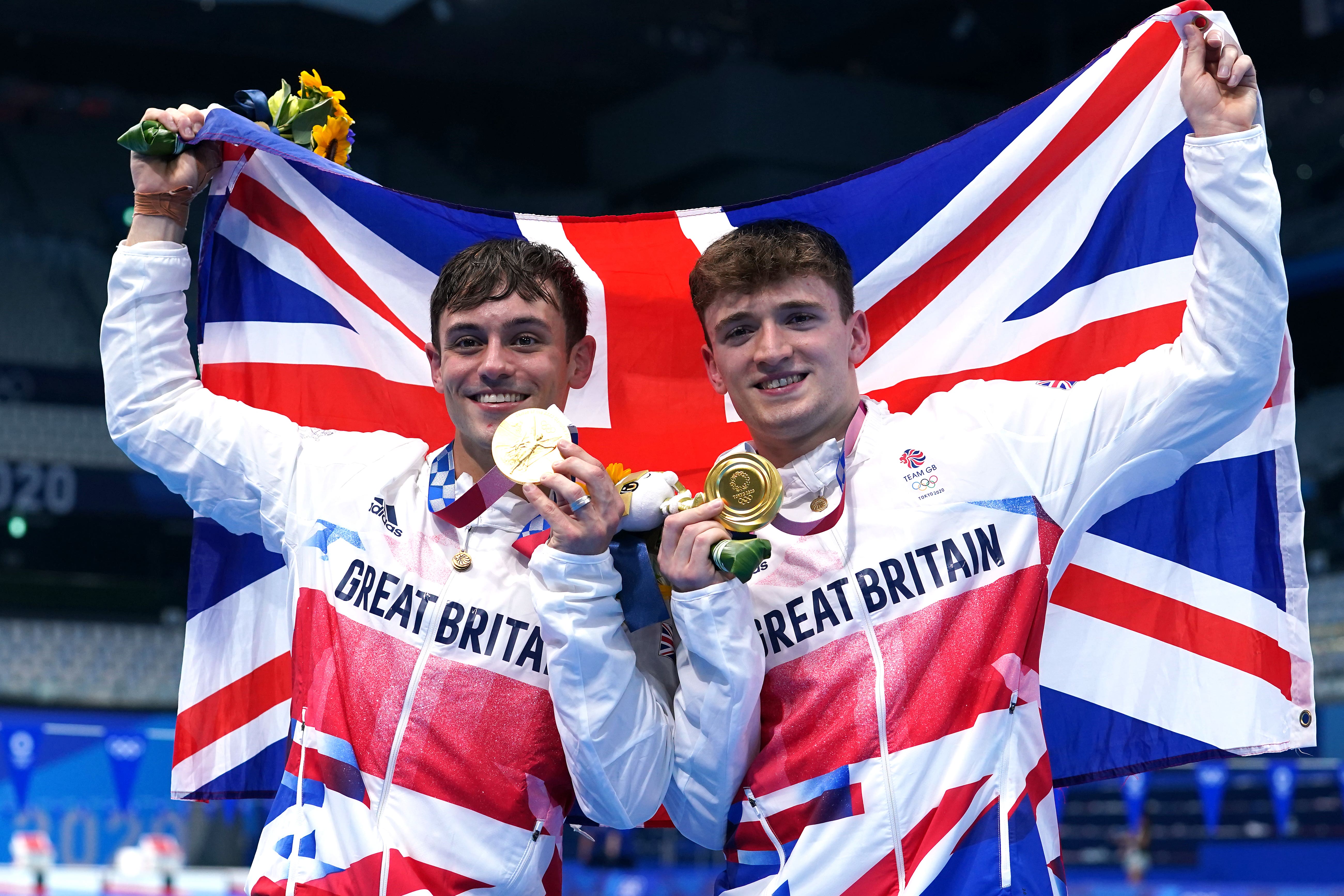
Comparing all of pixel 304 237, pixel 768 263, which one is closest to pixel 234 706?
pixel 304 237

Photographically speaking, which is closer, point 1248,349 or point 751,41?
point 1248,349

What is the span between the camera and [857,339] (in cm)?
273

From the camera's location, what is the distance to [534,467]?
2.32 m

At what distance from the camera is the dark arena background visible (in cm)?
1059

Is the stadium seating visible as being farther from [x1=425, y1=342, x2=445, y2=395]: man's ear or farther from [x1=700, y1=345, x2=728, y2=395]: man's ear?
[x1=700, y1=345, x2=728, y2=395]: man's ear

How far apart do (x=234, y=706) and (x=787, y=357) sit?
5.11 feet

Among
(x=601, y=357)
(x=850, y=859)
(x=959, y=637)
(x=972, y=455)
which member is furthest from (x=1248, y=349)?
(x=601, y=357)

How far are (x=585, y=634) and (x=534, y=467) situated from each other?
0.96 ft

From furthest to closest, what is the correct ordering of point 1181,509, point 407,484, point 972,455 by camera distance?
1. point 1181,509
2. point 407,484
3. point 972,455

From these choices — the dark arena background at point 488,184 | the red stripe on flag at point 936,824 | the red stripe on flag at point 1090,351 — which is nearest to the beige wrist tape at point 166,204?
the red stripe on flag at point 1090,351

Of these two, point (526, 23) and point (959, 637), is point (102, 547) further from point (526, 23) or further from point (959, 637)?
point (959, 637)

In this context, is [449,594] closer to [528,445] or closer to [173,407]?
[528,445]

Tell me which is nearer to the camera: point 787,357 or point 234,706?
point 787,357

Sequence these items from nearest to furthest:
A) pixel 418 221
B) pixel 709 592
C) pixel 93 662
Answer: pixel 709 592, pixel 418 221, pixel 93 662
